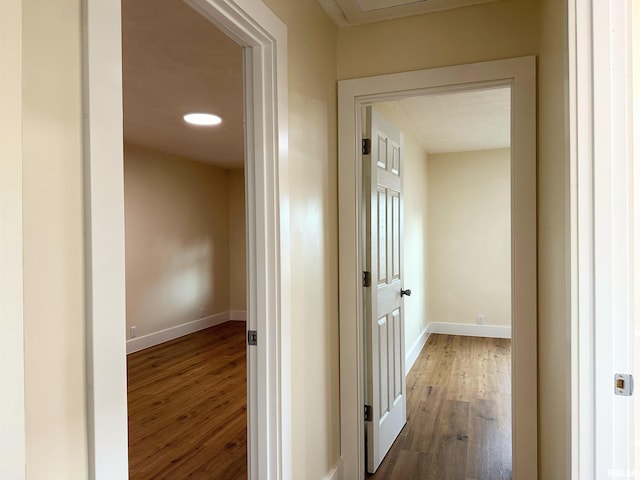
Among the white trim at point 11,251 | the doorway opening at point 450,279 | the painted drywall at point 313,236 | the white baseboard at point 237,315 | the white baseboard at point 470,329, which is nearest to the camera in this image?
the white trim at point 11,251

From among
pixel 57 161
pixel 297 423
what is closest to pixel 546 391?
pixel 297 423

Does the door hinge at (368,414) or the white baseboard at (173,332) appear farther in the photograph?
the white baseboard at (173,332)

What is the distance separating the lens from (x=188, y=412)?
3.17 metres

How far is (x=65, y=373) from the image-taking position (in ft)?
2.48

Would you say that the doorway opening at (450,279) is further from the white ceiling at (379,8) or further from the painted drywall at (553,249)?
the painted drywall at (553,249)

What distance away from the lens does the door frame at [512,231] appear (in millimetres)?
A: 1873

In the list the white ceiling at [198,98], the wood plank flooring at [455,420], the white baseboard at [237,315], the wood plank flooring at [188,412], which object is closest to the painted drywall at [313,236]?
the white ceiling at [198,98]

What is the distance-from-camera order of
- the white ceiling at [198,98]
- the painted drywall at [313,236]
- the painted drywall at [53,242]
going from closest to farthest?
the painted drywall at [53,242] → the painted drywall at [313,236] → the white ceiling at [198,98]

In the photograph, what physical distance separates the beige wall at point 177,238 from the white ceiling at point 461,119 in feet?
10.2

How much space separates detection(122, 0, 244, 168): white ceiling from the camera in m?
1.97

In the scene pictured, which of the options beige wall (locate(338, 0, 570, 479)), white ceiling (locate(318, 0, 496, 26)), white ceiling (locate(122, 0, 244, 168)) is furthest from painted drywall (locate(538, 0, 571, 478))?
white ceiling (locate(122, 0, 244, 168))

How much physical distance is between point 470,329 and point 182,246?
13.2 feet

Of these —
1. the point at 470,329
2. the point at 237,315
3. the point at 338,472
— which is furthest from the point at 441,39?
the point at 237,315

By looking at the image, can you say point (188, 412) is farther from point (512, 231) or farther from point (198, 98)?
point (512, 231)
